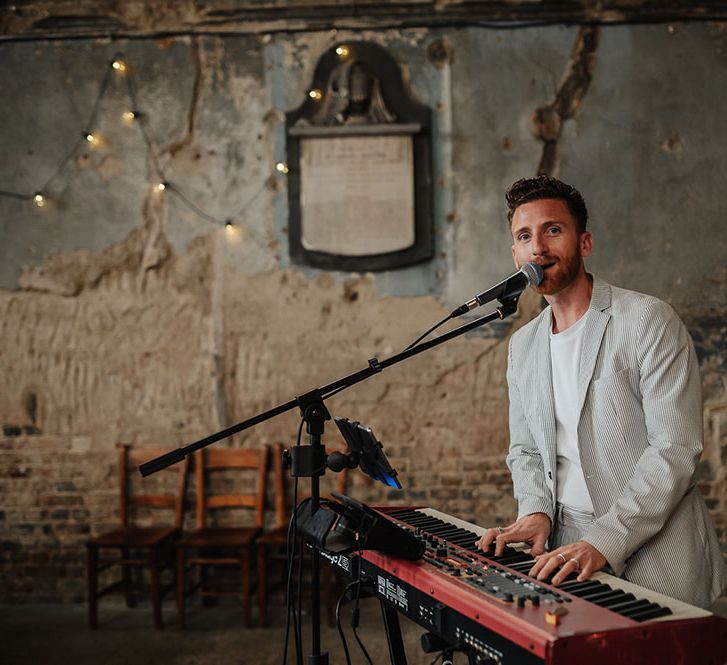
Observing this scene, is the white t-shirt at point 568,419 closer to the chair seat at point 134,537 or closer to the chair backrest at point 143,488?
the chair seat at point 134,537

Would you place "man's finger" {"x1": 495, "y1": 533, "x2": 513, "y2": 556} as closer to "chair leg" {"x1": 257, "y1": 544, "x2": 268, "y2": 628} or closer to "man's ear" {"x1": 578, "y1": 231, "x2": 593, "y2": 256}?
"man's ear" {"x1": 578, "y1": 231, "x2": 593, "y2": 256}

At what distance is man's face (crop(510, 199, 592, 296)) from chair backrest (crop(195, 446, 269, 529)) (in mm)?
2991

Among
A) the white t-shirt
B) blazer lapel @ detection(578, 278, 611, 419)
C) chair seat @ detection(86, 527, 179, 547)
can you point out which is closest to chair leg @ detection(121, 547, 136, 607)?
chair seat @ detection(86, 527, 179, 547)

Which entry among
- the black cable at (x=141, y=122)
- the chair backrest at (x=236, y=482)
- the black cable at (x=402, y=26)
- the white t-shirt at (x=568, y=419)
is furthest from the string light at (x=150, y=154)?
the white t-shirt at (x=568, y=419)

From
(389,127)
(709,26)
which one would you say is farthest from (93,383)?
(709,26)

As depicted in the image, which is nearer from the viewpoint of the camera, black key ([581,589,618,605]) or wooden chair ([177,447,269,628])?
black key ([581,589,618,605])

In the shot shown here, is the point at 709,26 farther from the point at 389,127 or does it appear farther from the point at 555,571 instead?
the point at 555,571

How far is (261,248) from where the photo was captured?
16.0 ft

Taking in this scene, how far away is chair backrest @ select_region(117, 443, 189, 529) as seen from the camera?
4797 mm

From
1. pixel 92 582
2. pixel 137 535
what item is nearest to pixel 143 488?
pixel 137 535

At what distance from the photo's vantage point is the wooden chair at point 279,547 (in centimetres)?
433

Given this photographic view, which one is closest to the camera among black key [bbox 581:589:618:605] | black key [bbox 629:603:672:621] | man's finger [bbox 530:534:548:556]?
black key [bbox 629:603:672:621]

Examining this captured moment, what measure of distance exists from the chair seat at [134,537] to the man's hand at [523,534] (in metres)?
2.83

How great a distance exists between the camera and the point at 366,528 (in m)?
1.86
